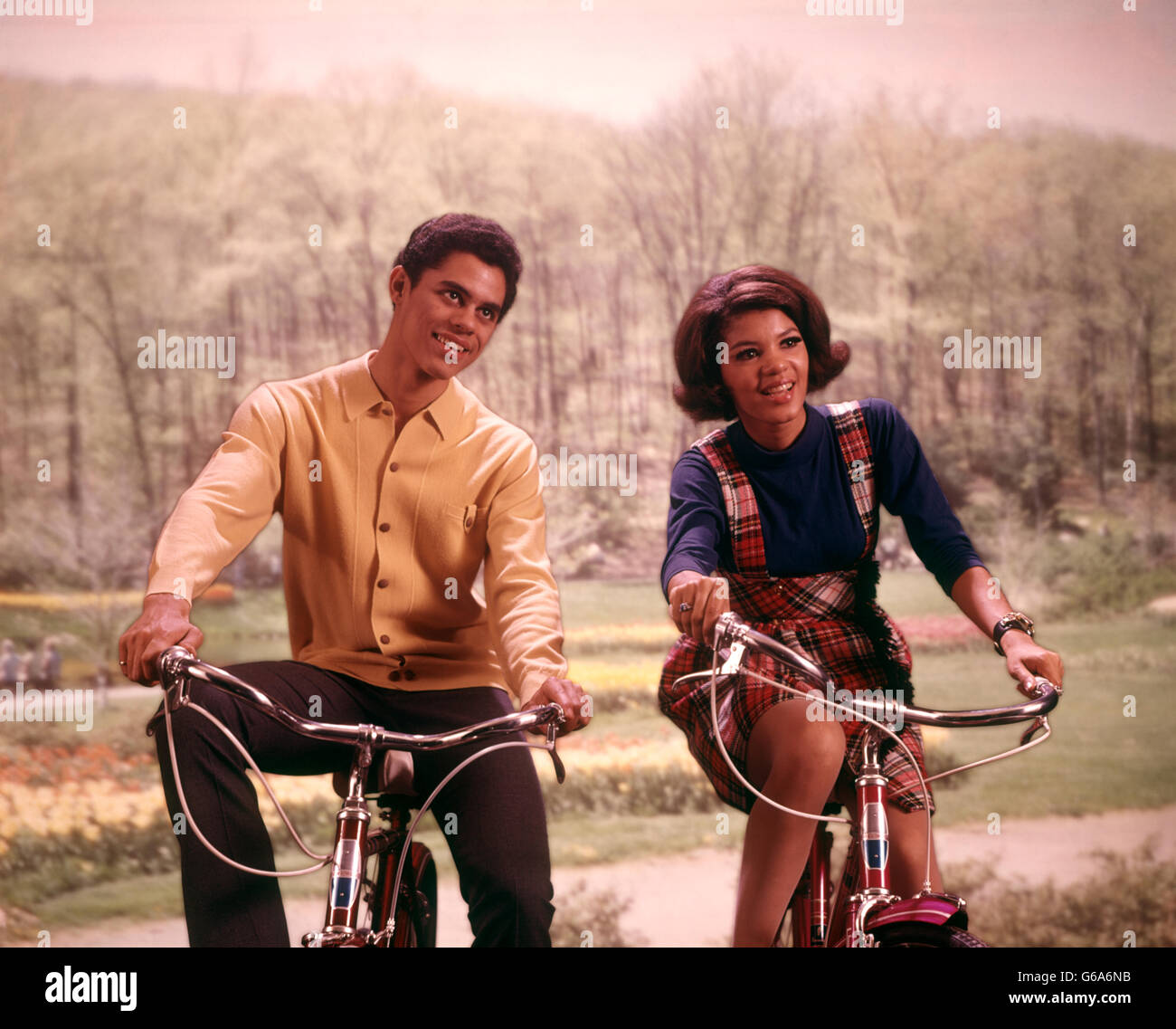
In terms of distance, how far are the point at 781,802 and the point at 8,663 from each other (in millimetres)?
2985

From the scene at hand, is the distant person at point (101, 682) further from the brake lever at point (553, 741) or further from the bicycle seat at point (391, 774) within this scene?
the brake lever at point (553, 741)

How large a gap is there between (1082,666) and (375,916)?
9.60 feet

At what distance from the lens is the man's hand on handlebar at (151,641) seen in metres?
2.17

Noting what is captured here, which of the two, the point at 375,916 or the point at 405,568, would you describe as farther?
the point at 405,568

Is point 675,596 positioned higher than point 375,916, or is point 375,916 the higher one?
point 675,596

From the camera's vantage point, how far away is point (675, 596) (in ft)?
7.80

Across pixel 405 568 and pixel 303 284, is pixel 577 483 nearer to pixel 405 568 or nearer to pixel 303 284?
pixel 303 284

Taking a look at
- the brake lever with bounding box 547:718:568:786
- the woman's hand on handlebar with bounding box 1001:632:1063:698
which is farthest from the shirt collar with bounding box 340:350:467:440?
the woman's hand on handlebar with bounding box 1001:632:1063:698

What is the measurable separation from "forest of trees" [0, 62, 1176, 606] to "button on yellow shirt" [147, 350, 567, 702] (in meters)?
1.61

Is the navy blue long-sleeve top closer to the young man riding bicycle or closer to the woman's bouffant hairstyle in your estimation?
the woman's bouffant hairstyle

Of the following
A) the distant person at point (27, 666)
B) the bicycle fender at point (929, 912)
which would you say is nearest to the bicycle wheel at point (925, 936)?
the bicycle fender at point (929, 912)

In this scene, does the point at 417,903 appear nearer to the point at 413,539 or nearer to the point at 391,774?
the point at 391,774
